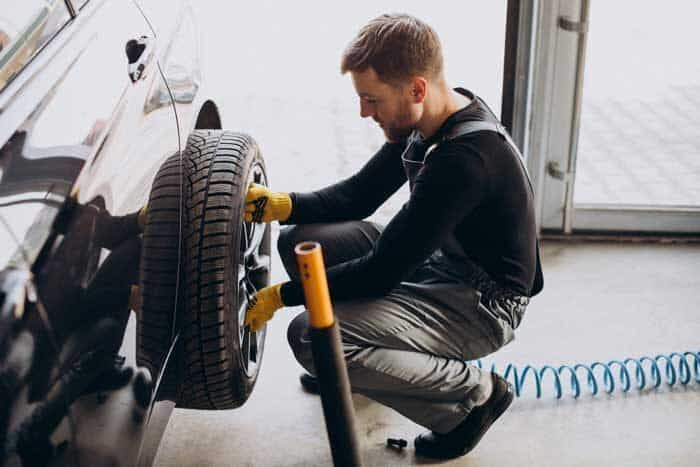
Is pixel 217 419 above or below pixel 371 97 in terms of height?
below

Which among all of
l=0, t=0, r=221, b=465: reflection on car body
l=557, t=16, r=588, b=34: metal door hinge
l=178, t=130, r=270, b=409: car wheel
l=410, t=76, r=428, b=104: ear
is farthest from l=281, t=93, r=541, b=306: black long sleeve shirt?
l=557, t=16, r=588, b=34: metal door hinge

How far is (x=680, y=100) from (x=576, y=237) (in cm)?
70

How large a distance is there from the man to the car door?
61cm

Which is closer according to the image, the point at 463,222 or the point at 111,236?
the point at 111,236

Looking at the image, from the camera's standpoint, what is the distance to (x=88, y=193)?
4.68 feet

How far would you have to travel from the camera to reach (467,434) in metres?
2.33

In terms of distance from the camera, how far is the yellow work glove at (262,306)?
2262 mm

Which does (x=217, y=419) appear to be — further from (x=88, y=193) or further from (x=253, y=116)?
(x=253, y=116)

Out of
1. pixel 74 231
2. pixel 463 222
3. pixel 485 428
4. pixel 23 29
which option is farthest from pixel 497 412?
pixel 23 29

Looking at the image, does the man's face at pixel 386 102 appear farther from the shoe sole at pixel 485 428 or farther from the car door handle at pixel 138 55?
the shoe sole at pixel 485 428

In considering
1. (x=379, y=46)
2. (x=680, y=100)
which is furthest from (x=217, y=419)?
(x=680, y=100)

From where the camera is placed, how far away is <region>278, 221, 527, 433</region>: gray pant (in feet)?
7.29

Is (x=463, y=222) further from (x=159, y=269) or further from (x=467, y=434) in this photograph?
(x=159, y=269)

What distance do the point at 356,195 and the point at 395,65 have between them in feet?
1.95
